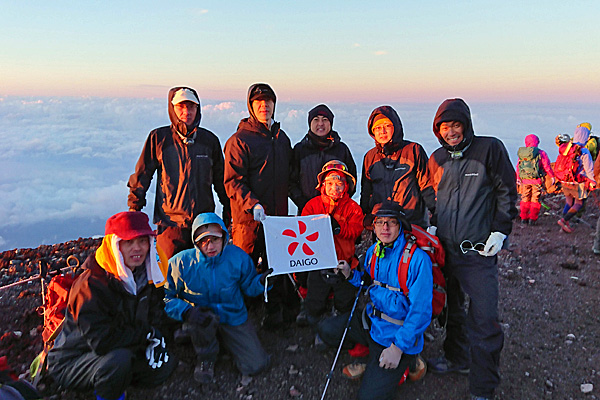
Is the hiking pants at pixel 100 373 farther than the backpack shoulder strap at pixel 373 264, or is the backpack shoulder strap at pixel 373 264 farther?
the backpack shoulder strap at pixel 373 264

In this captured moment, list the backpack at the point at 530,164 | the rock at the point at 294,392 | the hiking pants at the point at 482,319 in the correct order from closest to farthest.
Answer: the hiking pants at the point at 482,319 < the rock at the point at 294,392 < the backpack at the point at 530,164

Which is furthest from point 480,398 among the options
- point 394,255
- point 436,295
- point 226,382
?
point 226,382

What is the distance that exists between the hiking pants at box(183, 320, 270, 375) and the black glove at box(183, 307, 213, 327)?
7 cm

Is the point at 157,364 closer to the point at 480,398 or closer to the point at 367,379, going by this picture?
the point at 367,379

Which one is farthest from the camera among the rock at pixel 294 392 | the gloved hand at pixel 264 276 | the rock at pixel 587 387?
the gloved hand at pixel 264 276

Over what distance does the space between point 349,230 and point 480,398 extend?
2581mm

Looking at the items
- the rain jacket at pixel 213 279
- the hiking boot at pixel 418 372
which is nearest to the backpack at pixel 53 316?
the rain jacket at pixel 213 279

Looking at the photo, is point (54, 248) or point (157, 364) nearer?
point (157, 364)

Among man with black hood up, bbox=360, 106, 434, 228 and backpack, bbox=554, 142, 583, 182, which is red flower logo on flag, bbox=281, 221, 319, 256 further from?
backpack, bbox=554, 142, 583, 182

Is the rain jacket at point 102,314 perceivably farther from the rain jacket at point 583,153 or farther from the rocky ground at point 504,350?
the rain jacket at point 583,153

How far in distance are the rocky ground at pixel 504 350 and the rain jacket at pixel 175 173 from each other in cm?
203

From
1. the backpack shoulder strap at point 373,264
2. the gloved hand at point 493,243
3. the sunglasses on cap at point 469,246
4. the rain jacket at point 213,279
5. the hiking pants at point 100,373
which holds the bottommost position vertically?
the hiking pants at point 100,373

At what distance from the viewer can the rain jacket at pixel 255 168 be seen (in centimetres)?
594

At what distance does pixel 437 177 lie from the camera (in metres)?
4.73
